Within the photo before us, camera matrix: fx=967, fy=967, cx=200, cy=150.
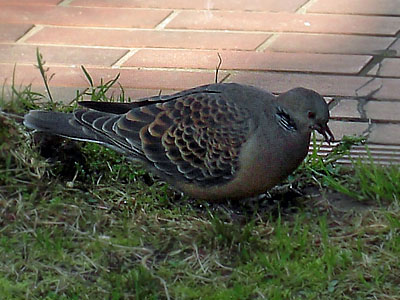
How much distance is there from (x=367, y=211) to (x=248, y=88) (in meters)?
0.68

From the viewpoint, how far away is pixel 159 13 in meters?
5.45

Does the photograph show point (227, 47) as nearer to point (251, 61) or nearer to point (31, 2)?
point (251, 61)

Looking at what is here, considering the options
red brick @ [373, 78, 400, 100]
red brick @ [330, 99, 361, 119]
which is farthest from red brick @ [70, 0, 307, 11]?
red brick @ [330, 99, 361, 119]

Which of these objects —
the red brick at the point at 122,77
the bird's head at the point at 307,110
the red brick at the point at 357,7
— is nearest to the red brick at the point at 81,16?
the red brick at the point at 122,77

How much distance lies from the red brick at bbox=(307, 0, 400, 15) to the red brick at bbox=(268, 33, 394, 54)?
1.07ft

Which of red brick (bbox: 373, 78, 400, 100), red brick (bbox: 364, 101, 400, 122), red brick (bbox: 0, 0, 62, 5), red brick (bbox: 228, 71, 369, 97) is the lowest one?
red brick (bbox: 364, 101, 400, 122)

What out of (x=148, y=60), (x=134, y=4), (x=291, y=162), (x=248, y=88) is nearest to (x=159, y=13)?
(x=134, y=4)

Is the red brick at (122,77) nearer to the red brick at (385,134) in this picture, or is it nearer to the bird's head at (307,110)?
the red brick at (385,134)

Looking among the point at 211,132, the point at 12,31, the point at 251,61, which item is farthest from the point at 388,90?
the point at 12,31

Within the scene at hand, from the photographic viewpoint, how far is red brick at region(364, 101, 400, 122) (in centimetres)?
443

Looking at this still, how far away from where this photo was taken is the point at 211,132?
148 inches

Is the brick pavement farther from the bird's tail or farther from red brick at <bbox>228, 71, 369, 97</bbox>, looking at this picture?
the bird's tail

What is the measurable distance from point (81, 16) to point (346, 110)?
1.75 m

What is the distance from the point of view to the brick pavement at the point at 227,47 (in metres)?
4.66
